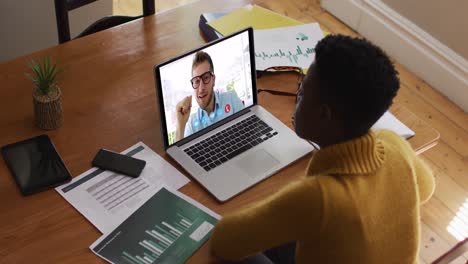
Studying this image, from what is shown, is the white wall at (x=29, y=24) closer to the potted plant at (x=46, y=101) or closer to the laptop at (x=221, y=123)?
the potted plant at (x=46, y=101)

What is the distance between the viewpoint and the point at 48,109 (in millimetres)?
1448

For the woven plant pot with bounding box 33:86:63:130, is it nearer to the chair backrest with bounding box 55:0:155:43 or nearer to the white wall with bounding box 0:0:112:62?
the chair backrest with bounding box 55:0:155:43

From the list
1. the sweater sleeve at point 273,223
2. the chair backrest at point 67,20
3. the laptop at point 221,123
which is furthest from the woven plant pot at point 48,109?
the sweater sleeve at point 273,223

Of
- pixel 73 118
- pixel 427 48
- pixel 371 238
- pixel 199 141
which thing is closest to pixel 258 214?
pixel 371 238

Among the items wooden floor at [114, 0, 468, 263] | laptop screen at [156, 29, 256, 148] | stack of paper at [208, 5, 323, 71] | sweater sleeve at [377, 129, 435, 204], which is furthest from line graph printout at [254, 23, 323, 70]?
wooden floor at [114, 0, 468, 263]

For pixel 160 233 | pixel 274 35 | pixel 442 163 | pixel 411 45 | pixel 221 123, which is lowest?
pixel 442 163

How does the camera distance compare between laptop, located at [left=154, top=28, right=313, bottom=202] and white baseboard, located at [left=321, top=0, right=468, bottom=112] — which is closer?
laptop, located at [left=154, top=28, right=313, bottom=202]

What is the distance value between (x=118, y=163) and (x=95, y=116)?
19 centimetres

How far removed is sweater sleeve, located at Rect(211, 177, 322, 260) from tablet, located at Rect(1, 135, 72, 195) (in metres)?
0.43

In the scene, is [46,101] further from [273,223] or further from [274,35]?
[274,35]

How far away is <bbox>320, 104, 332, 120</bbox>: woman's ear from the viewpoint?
1145mm

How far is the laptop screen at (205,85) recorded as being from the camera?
1.42 meters

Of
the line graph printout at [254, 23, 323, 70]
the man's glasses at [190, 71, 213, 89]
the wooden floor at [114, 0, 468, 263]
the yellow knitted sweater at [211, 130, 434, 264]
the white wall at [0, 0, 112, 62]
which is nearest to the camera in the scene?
the yellow knitted sweater at [211, 130, 434, 264]

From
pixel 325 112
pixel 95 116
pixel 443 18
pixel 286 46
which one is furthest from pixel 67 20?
pixel 443 18
